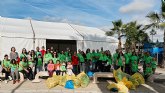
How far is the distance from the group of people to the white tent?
14.6 feet

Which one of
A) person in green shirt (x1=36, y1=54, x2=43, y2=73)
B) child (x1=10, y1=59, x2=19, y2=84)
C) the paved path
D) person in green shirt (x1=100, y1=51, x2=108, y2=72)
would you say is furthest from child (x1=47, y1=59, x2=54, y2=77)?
person in green shirt (x1=100, y1=51, x2=108, y2=72)

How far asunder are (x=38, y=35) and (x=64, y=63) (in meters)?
6.39

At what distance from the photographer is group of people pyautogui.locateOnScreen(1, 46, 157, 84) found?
14.9m

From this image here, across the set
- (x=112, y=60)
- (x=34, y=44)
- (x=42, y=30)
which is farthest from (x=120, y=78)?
(x=42, y=30)

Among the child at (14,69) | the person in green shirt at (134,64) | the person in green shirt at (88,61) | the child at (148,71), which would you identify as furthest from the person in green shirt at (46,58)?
the child at (148,71)

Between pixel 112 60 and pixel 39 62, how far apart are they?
4.33m

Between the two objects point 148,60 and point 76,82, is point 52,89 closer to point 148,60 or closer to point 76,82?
point 76,82

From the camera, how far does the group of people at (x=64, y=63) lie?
14922 millimetres

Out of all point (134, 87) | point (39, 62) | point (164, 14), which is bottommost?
point (134, 87)

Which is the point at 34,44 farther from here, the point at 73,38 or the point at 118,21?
the point at 118,21

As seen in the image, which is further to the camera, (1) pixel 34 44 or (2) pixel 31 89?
(1) pixel 34 44

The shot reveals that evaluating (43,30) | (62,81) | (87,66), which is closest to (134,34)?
(43,30)

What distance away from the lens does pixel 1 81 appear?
1444 centimetres

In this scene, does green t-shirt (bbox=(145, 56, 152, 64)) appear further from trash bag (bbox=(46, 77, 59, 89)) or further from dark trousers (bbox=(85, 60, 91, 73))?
trash bag (bbox=(46, 77, 59, 89))
